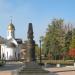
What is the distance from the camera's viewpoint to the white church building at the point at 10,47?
405 feet

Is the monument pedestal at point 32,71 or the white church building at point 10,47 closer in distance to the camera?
the monument pedestal at point 32,71

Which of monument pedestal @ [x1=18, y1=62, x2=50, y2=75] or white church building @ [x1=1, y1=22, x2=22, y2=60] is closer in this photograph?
monument pedestal @ [x1=18, y1=62, x2=50, y2=75]

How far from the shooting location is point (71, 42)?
87938mm

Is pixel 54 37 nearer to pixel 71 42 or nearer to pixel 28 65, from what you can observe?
pixel 71 42

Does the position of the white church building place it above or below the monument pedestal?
above

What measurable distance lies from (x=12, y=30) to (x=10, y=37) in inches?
245

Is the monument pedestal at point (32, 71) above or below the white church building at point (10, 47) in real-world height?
below

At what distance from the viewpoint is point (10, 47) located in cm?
12588

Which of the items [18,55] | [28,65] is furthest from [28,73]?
[18,55]

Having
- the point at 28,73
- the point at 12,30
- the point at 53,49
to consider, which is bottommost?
the point at 28,73

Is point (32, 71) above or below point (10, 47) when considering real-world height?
below

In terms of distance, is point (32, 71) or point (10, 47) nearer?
point (32, 71)

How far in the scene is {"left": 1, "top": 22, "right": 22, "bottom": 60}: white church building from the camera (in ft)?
405

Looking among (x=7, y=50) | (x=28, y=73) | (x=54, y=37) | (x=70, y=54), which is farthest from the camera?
(x=7, y=50)
